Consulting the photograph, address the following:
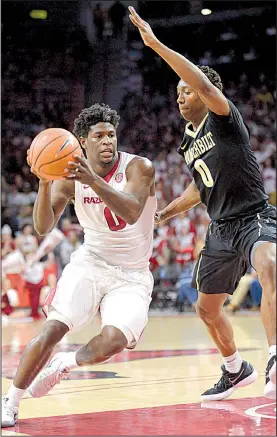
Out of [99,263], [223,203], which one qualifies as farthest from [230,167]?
[99,263]

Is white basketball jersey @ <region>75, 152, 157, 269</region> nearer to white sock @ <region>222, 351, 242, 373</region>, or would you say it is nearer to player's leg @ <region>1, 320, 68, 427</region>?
player's leg @ <region>1, 320, 68, 427</region>

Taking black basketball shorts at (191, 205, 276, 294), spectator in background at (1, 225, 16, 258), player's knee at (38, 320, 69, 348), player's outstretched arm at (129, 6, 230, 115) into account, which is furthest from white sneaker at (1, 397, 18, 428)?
spectator in background at (1, 225, 16, 258)

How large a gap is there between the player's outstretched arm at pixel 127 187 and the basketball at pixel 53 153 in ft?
0.32

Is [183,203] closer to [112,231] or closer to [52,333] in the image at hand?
[112,231]

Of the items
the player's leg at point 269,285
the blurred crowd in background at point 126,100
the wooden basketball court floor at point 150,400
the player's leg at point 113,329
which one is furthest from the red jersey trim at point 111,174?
the blurred crowd in background at point 126,100

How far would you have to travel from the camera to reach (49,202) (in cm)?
489

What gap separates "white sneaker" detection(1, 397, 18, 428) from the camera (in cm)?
453

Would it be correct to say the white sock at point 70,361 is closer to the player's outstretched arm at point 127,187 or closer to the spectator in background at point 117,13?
the player's outstretched arm at point 127,187

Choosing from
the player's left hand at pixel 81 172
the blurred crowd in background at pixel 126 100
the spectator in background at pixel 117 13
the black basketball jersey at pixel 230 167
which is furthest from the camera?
the spectator in background at pixel 117 13

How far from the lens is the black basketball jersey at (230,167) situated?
16.3 feet

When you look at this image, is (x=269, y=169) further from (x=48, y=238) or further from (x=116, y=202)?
(x=116, y=202)

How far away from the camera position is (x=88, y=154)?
5172 mm

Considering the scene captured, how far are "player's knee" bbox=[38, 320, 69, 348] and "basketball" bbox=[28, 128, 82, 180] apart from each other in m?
0.91

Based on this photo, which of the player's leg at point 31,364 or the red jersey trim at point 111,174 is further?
the red jersey trim at point 111,174
